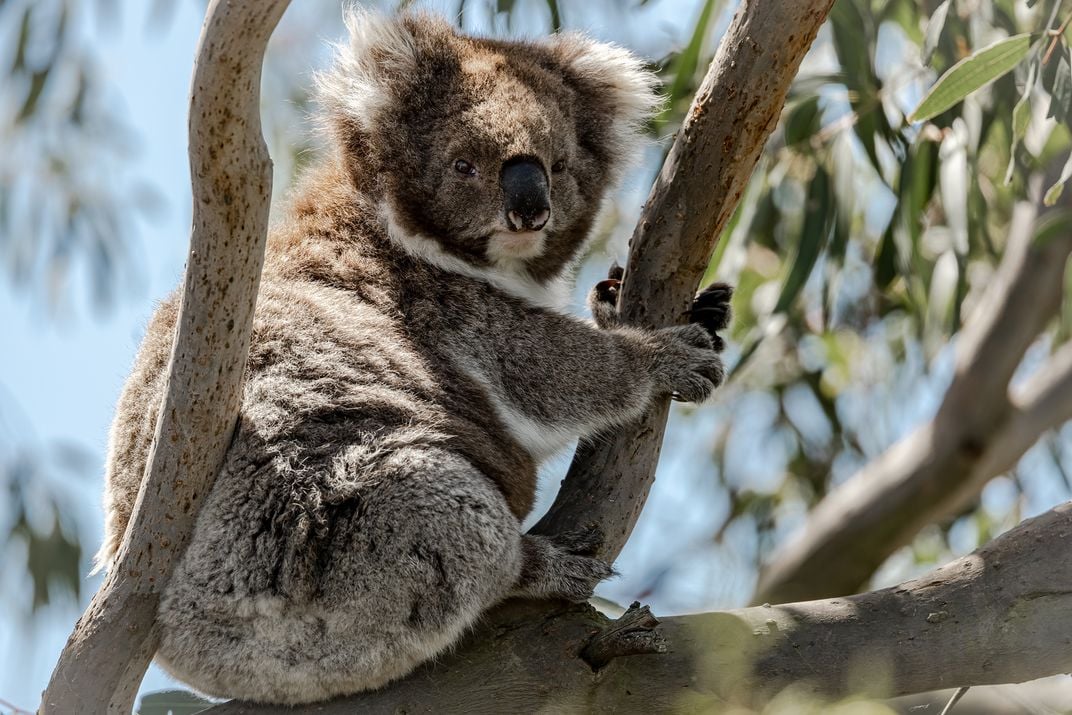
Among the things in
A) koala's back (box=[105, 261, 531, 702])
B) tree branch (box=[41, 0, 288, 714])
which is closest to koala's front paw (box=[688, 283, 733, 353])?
koala's back (box=[105, 261, 531, 702])

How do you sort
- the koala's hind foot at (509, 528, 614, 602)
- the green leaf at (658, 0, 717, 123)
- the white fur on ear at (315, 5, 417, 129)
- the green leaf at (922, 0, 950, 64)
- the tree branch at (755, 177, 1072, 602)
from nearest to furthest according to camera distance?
the koala's hind foot at (509, 528, 614, 602) < the green leaf at (922, 0, 950, 64) < the white fur on ear at (315, 5, 417, 129) < the green leaf at (658, 0, 717, 123) < the tree branch at (755, 177, 1072, 602)

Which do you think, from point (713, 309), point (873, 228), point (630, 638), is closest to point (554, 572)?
point (630, 638)

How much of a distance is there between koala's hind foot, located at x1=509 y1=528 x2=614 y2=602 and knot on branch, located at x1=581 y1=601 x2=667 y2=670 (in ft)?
0.59

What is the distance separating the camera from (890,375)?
5.78 m

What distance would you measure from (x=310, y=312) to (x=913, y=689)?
1.45 m

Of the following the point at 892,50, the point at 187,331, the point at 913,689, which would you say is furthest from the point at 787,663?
the point at 892,50

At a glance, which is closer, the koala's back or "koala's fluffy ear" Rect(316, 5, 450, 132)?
the koala's back

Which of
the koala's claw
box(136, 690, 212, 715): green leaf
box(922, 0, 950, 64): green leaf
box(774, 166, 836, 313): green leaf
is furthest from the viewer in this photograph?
box(774, 166, 836, 313): green leaf

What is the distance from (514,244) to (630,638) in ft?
3.50

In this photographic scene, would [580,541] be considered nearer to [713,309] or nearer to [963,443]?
[713,309]

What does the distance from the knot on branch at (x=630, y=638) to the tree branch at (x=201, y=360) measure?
80 centimetres

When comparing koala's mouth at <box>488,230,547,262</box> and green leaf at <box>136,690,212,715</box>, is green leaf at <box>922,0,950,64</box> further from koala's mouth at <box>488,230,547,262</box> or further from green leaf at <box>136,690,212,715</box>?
green leaf at <box>136,690,212,715</box>

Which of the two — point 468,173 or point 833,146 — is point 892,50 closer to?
point 833,146

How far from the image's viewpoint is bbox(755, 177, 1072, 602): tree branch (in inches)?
196
